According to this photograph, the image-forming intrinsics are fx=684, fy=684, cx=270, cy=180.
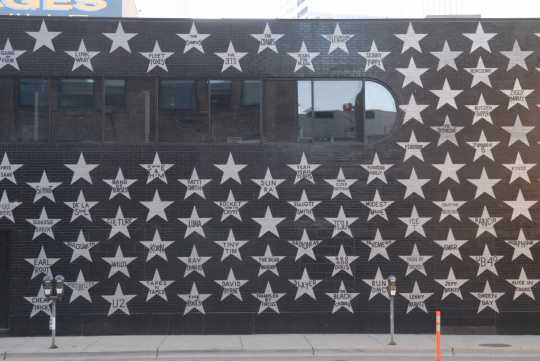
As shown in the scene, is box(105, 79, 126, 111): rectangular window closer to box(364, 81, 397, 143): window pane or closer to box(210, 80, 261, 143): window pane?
box(210, 80, 261, 143): window pane

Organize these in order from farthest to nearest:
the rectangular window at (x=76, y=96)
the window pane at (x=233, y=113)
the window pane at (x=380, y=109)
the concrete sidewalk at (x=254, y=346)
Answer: the window pane at (x=380, y=109)
the window pane at (x=233, y=113)
the rectangular window at (x=76, y=96)
the concrete sidewalk at (x=254, y=346)

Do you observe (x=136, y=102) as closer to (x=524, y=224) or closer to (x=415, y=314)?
(x=415, y=314)

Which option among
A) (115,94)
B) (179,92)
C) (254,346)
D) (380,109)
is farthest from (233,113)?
(254,346)

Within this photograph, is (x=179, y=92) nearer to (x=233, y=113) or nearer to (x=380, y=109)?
(x=233, y=113)

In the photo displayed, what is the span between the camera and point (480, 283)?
14617 mm

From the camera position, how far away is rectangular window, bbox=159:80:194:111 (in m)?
14.7

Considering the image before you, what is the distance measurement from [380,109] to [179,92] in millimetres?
4369

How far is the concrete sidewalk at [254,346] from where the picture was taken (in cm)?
1242

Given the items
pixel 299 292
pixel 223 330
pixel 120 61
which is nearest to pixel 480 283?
pixel 299 292

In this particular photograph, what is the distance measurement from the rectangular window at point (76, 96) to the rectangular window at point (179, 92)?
1.50 m

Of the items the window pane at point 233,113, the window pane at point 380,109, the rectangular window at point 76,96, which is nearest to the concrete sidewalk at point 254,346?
the window pane at point 233,113

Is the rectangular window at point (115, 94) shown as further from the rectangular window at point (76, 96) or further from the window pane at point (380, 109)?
the window pane at point (380, 109)

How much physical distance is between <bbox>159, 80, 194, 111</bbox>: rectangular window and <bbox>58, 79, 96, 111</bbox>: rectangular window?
4.92 ft

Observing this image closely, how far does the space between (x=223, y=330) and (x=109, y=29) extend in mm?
6855
